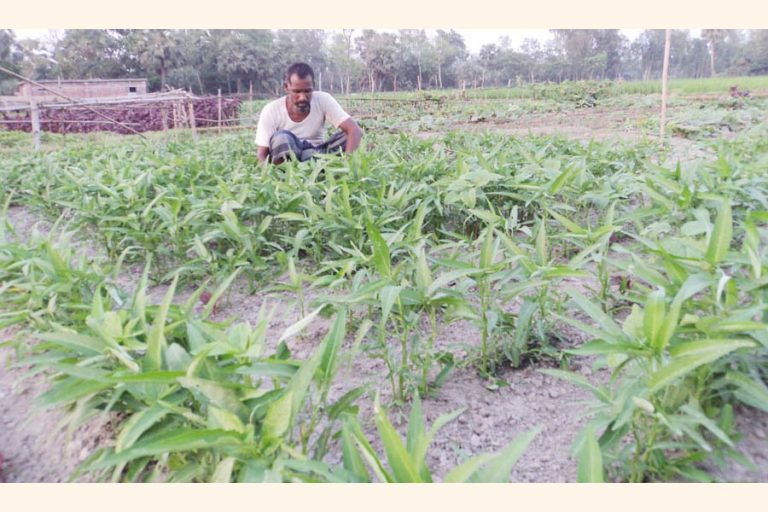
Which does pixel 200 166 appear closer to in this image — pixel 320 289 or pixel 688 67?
pixel 320 289

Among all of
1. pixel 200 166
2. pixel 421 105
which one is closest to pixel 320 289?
pixel 200 166

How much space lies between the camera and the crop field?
0.83 m

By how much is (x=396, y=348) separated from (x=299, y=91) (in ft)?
9.03

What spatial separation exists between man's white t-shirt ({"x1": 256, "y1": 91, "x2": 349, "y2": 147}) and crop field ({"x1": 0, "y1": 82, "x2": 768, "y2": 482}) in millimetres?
1613

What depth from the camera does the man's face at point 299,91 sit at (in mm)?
3785

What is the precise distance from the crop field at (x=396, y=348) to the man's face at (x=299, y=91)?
1.50m

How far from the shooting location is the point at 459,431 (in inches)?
47.0

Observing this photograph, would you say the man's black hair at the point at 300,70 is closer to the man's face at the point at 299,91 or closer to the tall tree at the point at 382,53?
the man's face at the point at 299,91

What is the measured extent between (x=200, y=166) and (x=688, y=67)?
22476mm

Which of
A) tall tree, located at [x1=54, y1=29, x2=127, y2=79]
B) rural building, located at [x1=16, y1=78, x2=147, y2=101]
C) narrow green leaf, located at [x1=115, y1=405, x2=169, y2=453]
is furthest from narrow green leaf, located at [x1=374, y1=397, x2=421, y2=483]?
rural building, located at [x1=16, y1=78, x2=147, y2=101]

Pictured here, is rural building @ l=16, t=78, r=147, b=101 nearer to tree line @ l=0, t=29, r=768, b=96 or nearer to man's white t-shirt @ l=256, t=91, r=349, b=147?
tree line @ l=0, t=29, r=768, b=96

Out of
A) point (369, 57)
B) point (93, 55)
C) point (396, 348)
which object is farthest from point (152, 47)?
point (396, 348)

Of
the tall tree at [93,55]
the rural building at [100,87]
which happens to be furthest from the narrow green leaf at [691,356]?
the rural building at [100,87]

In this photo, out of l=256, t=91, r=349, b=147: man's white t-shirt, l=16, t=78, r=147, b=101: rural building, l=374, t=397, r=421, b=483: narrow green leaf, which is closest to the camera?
l=374, t=397, r=421, b=483: narrow green leaf
